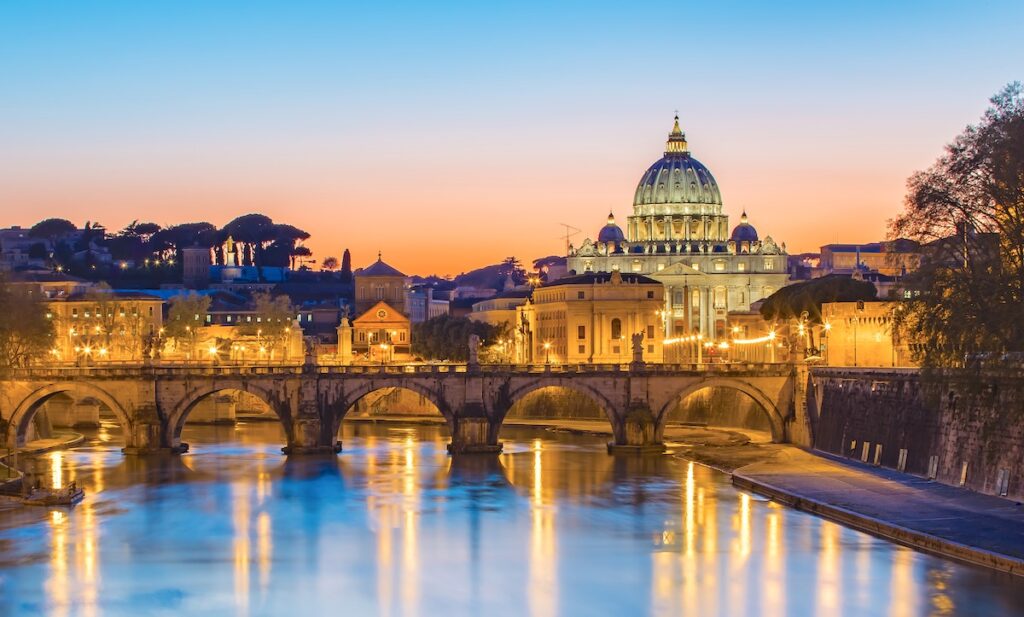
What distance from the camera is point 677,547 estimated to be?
54.0m

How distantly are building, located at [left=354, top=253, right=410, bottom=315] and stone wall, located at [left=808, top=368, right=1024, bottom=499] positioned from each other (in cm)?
10346

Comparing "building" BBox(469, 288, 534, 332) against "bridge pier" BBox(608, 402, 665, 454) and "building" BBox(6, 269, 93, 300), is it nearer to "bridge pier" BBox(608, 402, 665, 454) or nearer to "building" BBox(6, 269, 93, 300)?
"building" BBox(6, 269, 93, 300)

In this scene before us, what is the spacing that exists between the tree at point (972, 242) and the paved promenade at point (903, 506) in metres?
4.67

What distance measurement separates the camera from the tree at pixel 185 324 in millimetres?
142250

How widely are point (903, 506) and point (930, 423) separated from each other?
8265 mm

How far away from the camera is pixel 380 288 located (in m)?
181

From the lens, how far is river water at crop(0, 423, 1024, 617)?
A: 4556 centimetres

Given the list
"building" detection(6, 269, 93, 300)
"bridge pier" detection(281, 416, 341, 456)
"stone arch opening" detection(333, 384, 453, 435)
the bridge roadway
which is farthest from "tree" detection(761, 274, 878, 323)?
"building" detection(6, 269, 93, 300)

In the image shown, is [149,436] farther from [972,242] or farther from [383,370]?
[972,242]

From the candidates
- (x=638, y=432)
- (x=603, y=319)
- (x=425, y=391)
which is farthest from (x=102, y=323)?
(x=638, y=432)

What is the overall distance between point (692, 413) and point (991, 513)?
52.3 meters

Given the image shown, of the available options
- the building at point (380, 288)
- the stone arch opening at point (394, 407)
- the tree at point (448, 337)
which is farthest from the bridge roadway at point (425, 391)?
the building at point (380, 288)

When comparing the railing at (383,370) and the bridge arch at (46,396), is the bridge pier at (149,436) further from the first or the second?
the railing at (383,370)

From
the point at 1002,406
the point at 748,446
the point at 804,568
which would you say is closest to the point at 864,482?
the point at 1002,406
